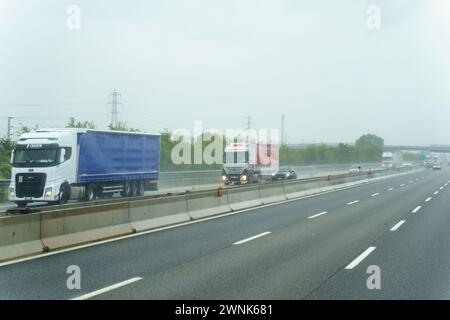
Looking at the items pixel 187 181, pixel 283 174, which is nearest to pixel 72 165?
pixel 187 181

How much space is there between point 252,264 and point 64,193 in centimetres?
1468

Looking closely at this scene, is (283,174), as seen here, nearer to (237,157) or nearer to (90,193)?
(237,157)

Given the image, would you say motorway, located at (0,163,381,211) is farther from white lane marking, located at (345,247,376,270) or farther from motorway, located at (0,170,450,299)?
white lane marking, located at (345,247,376,270)

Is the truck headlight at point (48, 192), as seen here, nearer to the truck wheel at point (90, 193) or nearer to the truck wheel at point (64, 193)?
the truck wheel at point (64, 193)

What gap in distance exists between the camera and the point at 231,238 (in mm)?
13016

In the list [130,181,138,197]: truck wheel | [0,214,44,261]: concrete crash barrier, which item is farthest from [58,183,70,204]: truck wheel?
[0,214,44,261]: concrete crash barrier

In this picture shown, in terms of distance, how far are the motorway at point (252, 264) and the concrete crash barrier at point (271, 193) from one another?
7538mm

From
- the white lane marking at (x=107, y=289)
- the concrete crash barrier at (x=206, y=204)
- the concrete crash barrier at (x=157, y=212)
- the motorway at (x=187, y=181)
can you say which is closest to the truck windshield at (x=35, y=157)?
the concrete crash barrier at (x=206, y=204)

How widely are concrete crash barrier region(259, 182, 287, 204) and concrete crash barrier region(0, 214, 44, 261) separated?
555 inches

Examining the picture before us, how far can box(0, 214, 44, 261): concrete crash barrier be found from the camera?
9672mm

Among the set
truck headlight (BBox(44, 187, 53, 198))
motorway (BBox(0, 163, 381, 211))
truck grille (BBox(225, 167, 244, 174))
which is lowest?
motorway (BBox(0, 163, 381, 211))

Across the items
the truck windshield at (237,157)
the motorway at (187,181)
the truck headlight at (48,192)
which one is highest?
the truck windshield at (237,157)

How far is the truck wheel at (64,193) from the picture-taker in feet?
72.6
